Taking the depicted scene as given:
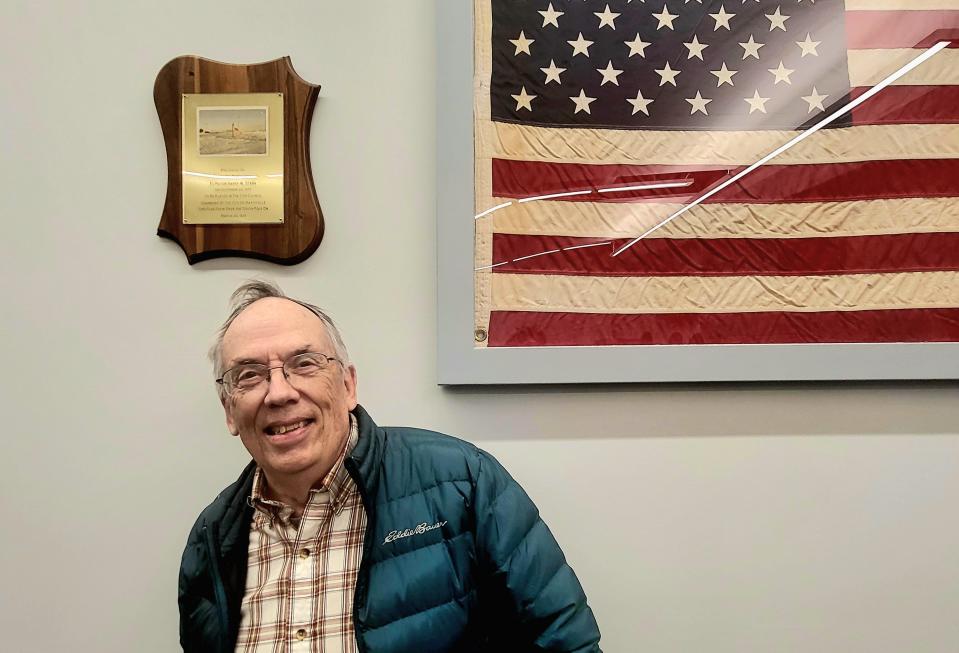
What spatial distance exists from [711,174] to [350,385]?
80cm

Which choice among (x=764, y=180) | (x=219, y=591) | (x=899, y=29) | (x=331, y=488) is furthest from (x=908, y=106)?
(x=219, y=591)

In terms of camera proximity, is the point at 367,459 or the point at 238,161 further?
the point at 238,161

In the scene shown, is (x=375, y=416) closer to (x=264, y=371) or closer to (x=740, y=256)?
(x=264, y=371)

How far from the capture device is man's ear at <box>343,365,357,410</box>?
3.26ft

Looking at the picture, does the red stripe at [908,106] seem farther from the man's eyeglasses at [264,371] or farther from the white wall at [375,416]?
the man's eyeglasses at [264,371]

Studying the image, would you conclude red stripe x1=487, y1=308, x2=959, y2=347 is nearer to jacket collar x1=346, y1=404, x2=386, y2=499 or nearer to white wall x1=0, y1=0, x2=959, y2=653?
white wall x1=0, y1=0, x2=959, y2=653

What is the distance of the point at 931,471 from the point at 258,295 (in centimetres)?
132

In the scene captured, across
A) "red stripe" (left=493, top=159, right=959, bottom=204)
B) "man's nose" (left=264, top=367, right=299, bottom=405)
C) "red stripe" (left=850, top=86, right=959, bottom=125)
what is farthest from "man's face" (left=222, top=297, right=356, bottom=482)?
"red stripe" (left=850, top=86, right=959, bottom=125)

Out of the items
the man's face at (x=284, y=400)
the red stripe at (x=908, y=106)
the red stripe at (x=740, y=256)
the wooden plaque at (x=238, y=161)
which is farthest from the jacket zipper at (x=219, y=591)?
the red stripe at (x=908, y=106)

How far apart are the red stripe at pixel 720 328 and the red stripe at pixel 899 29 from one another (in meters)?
0.53

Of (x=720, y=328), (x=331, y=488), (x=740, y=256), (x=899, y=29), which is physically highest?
(x=899, y=29)

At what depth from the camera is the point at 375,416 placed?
1.19m

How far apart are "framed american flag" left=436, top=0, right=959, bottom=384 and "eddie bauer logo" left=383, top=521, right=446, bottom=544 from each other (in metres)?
0.35

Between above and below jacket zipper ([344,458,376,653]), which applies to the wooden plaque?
above
